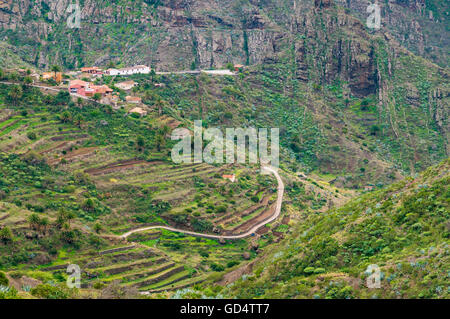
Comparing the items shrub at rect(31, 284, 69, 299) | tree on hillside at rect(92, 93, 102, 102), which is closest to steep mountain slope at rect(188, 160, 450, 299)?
shrub at rect(31, 284, 69, 299)

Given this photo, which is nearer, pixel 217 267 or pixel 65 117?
pixel 217 267

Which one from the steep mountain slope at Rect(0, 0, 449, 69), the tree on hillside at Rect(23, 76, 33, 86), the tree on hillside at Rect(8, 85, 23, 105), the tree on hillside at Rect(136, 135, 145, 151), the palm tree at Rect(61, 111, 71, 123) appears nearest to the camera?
the tree on hillside at Rect(136, 135, 145, 151)

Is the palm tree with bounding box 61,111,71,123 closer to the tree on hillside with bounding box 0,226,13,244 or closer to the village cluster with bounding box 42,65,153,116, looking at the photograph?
the village cluster with bounding box 42,65,153,116

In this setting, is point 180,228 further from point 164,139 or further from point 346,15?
point 346,15

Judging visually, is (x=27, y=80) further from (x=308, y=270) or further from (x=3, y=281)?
(x=308, y=270)

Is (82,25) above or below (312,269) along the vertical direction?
above

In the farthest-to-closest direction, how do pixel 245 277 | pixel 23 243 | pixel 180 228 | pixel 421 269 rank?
pixel 180 228 → pixel 23 243 → pixel 245 277 → pixel 421 269

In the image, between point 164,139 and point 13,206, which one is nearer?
point 13,206

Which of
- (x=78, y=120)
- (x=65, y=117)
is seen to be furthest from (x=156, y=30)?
(x=65, y=117)
